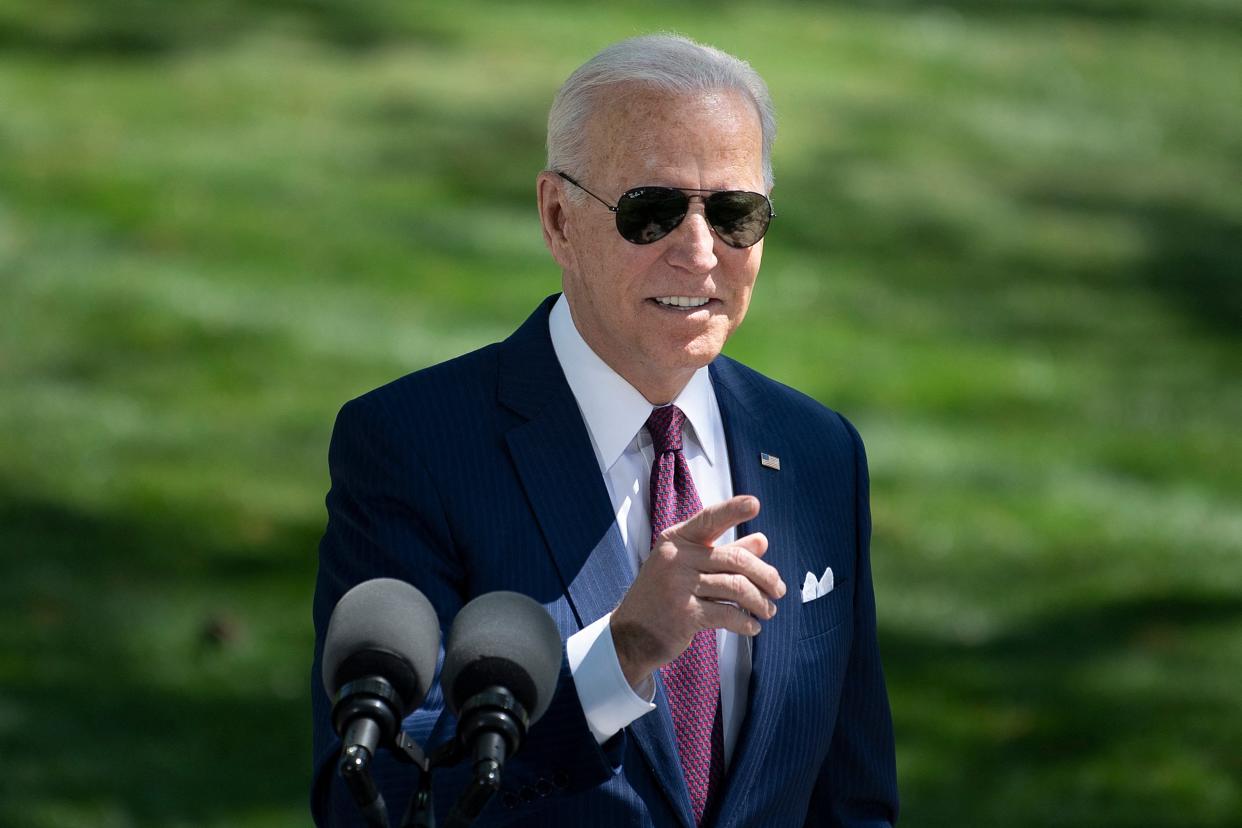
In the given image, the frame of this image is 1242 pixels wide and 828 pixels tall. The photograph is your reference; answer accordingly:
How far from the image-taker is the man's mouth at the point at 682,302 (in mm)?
3717

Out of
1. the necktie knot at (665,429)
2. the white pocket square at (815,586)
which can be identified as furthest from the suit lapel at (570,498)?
the white pocket square at (815,586)

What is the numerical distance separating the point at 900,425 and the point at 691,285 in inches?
310

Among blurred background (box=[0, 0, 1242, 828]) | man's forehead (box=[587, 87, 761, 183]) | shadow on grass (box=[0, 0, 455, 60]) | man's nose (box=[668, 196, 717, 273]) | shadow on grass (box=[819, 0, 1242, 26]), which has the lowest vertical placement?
blurred background (box=[0, 0, 1242, 828])

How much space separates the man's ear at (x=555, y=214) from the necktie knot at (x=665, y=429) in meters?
0.34

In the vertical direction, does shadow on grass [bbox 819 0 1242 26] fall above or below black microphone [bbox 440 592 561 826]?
above

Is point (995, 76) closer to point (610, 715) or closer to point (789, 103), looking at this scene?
point (789, 103)

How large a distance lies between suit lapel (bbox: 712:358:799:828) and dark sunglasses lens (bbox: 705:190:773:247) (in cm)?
43

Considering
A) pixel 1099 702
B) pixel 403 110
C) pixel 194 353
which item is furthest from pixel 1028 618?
pixel 403 110

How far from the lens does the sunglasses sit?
12.0 feet

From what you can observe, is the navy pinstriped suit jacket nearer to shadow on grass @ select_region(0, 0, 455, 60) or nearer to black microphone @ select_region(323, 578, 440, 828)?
black microphone @ select_region(323, 578, 440, 828)

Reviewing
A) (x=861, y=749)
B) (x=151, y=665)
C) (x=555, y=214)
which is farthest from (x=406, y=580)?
(x=151, y=665)

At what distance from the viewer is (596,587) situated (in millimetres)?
3625

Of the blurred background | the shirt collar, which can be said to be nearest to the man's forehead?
the shirt collar

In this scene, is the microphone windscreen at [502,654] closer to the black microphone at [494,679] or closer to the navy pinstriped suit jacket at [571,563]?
the black microphone at [494,679]
